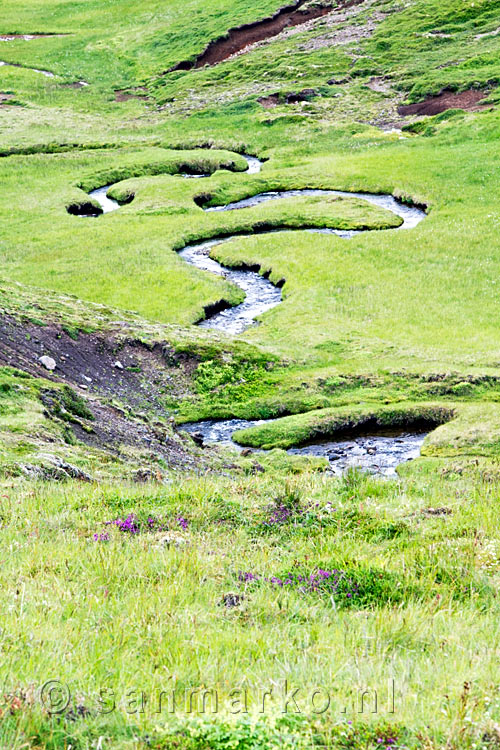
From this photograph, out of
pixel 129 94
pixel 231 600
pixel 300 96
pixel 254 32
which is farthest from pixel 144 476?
pixel 254 32

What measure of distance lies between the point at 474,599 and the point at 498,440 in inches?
831

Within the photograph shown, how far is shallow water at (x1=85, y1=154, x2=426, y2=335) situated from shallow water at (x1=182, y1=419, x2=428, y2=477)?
1172 centimetres

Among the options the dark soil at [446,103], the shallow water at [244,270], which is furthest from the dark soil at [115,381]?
the dark soil at [446,103]

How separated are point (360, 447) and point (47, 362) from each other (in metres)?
12.8

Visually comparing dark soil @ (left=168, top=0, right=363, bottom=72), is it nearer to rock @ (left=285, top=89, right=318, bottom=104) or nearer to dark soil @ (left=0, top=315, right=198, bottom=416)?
rock @ (left=285, top=89, right=318, bottom=104)

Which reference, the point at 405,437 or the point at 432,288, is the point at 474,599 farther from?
the point at 432,288

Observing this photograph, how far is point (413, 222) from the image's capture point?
61.9 meters

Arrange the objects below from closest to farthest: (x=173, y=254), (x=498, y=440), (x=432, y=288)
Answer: (x=498, y=440)
(x=432, y=288)
(x=173, y=254)

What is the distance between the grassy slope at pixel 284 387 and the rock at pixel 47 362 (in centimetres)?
480

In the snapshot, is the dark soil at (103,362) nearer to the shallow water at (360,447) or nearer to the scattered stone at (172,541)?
the shallow water at (360,447)

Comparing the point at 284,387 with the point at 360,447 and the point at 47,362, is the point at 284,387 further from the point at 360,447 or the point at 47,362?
the point at 47,362

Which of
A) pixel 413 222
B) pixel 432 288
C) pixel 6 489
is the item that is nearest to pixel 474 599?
pixel 6 489

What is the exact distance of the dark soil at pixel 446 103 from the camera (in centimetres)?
8838

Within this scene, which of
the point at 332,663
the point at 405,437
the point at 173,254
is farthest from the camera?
the point at 173,254
